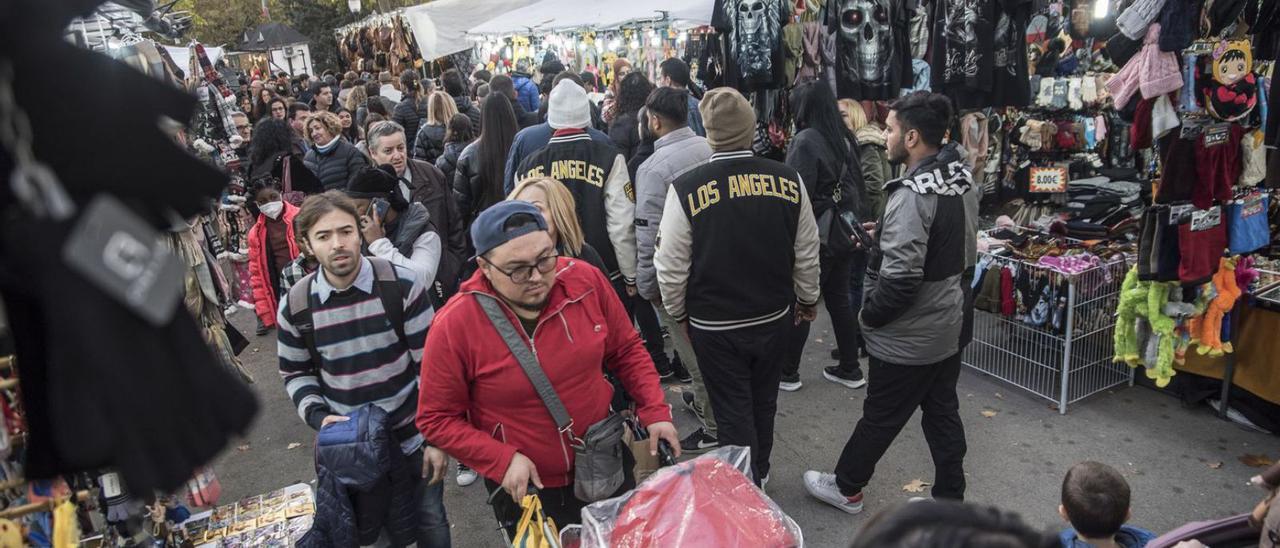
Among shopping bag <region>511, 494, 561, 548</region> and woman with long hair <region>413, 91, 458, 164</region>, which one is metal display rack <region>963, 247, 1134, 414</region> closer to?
shopping bag <region>511, 494, 561, 548</region>

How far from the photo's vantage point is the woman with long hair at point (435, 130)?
22.1 feet

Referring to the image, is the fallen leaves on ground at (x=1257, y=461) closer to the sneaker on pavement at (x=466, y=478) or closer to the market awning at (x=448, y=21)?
the sneaker on pavement at (x=466, y=478)

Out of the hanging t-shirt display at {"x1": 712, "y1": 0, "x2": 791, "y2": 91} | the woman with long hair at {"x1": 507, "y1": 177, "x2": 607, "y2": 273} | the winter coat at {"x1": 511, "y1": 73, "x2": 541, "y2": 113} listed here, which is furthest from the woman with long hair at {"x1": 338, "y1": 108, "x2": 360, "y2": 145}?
the woman with long hair at {"x1": 507, "y1": 177, "x2": 607, "y2": 273}

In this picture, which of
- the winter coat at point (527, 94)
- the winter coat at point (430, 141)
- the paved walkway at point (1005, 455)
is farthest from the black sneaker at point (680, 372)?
the winter coat at point (527, 94)

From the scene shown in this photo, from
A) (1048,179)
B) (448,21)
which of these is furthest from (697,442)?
(448,21)

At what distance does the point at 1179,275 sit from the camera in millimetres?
4332

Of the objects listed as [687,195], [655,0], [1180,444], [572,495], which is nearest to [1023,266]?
[1180,444]

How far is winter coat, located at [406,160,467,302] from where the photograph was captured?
4.71m

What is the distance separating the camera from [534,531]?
2.20 metres

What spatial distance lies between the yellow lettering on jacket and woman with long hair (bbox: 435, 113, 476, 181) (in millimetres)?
3041

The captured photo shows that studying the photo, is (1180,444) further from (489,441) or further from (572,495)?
(489,441)

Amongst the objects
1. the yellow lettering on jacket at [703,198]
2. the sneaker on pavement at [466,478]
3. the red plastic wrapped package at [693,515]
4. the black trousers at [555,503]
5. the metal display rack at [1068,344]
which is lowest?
the sneaker on pavement at [466,478]

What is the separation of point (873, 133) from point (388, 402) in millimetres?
4011

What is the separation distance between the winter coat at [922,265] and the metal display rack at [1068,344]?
5.51ft
